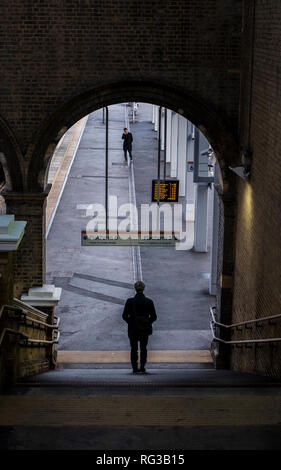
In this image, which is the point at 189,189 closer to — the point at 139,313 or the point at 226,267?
the point at 226,267

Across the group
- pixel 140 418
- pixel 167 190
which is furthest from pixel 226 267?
pixel 140 418

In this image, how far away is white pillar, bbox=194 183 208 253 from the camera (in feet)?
60.5

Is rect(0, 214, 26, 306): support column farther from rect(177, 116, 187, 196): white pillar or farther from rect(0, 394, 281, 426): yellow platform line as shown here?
rect(177, 116, 187, 196): white pillar

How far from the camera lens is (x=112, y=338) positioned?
45.2 ft

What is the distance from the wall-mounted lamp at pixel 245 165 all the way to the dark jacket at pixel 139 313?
2425 mm

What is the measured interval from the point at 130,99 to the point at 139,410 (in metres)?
6.94

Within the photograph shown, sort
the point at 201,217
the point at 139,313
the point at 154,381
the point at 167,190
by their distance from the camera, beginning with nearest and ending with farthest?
the point at 154,381 → the point at 139,313 → the point at 167,190 → the point at 201,217

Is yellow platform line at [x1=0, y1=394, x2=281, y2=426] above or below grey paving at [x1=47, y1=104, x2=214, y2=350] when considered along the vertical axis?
below

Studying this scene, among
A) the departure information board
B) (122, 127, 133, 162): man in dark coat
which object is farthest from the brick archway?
(122, 127, 133, 162): man in dark coat

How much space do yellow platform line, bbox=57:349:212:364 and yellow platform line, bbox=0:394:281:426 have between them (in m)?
6.68

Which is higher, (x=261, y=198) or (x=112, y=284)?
(x=112, y=284)

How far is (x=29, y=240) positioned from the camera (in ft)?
39.4

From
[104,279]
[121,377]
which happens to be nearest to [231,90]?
[121,377]

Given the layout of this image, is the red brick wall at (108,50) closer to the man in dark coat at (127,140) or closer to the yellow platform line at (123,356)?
the yellow platform line at (123,356)
